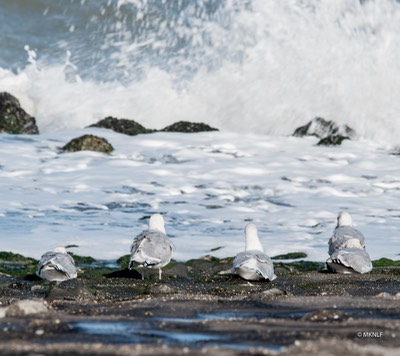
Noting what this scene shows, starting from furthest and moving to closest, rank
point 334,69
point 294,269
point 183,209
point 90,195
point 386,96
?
point 334,69, point 386,96, point 90,195, point 183,209, point 294,269

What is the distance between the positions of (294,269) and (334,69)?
62.5ft

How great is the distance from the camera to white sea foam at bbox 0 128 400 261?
13617 mm

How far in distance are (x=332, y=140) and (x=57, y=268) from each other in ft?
48.5

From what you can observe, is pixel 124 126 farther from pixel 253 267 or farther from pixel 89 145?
pixel 253 267

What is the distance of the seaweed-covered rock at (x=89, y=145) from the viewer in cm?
2164

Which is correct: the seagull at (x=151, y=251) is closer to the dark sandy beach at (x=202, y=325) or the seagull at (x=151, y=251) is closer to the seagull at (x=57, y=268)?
the seagull at (x=57, y=268)

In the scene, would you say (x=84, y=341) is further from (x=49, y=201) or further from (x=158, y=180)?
(x=158, y=180)

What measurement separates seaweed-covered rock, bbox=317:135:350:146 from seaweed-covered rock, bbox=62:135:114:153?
5.11 m

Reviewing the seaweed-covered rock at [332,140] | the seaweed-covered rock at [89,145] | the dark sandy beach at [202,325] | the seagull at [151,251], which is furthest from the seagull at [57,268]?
the seaweed-covered rock at [332,140]

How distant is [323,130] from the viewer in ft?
82.6

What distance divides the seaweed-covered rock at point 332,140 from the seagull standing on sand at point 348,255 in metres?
12.4

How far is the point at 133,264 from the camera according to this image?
33.4ft

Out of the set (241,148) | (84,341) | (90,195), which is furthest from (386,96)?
(84,341)

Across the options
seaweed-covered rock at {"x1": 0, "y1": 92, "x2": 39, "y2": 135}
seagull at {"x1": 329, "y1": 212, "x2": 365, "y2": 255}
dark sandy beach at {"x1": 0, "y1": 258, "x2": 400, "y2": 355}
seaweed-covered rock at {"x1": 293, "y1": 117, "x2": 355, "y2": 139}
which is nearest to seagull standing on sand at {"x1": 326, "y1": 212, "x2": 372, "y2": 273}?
seagull at {"x1": 329, "y1": 212, "x2": 365, "y2": 255}
